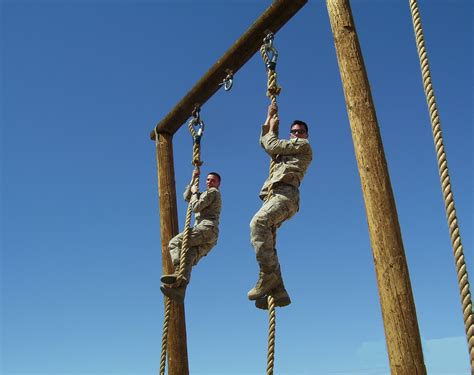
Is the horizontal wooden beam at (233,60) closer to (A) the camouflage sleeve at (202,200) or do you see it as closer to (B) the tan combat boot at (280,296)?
(A) the camouflage sleeve at (202,200)

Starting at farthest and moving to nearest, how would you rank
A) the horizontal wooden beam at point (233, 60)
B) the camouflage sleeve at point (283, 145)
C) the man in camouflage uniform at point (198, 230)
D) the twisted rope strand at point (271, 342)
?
1. the man in camouflage uniform at point (198, 230)
2. the horizontal wooden beam at point (233, 60)
3. the camouflage sleeve at point (283, 145)
4. the twisted rope strand at point (271, 342)

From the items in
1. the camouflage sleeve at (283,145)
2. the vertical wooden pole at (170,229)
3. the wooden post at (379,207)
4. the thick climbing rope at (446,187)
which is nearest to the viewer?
the thick climbing rope at (446,187)

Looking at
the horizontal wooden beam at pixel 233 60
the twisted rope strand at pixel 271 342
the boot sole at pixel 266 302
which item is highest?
the horizontal wooden beam at pixel 233 60

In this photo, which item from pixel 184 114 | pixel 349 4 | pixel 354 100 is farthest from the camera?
pixel 184 114

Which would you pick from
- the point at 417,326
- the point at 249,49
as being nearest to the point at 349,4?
the point at 249,49

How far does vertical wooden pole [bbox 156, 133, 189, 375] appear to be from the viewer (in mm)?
5227

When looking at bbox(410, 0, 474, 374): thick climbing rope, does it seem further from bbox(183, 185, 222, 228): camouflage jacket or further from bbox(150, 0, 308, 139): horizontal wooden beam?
bbox(183, 185, 222, 228): camouflage jacket

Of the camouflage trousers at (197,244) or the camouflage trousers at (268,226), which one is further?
the camouflage trousers at (197,244)

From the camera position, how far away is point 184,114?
6.00 meters

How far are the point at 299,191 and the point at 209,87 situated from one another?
6.51 ft

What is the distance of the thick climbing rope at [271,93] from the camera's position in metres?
3.65

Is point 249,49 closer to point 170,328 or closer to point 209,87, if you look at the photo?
point 209,87

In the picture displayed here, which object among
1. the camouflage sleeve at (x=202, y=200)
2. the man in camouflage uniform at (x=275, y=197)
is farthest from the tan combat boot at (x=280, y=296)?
the camouflage sleeve at (x=202, y=200)

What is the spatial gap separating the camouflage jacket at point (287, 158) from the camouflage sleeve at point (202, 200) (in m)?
1.01
